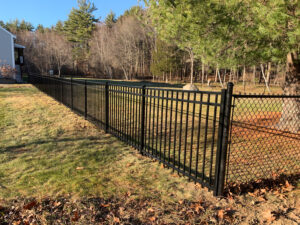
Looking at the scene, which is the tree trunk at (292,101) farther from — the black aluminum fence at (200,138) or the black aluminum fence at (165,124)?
the black aluminum fence at (165,124)

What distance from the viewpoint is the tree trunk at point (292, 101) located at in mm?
6648

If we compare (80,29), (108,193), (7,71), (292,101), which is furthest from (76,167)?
(80,29)

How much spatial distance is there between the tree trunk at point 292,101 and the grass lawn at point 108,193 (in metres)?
3.84

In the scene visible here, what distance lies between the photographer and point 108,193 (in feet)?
10.5

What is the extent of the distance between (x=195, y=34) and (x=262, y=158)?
350cm

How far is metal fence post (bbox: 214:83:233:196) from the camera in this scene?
2.84 meters

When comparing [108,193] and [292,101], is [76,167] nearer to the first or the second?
[108,193]

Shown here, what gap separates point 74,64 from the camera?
52250 millimetres

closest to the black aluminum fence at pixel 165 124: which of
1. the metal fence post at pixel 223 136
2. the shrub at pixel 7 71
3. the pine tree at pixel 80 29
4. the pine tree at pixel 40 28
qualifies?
the metal fence post at pixel 223 136

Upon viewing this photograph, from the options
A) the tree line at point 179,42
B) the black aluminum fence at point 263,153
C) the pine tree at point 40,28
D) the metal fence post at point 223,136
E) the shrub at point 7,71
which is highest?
the pine tree at point 40,28

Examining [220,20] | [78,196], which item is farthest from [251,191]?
[220,20]

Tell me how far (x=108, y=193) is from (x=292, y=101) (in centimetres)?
614

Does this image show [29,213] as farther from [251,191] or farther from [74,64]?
[74,64]

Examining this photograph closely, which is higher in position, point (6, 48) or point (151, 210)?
point (6, 48)
